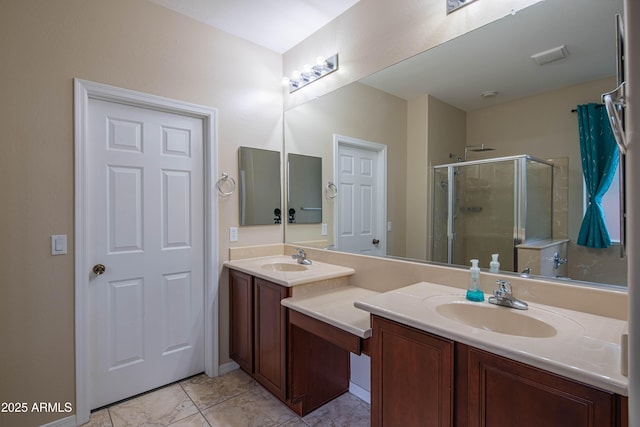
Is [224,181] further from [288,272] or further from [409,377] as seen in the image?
[409,377]

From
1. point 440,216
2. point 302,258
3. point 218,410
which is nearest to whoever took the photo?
point 440,216

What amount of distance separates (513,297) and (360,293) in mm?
865

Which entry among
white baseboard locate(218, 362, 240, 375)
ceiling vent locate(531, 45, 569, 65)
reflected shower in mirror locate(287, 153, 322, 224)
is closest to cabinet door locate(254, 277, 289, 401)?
→ white baseboard locate(218, 362, 240, 375)

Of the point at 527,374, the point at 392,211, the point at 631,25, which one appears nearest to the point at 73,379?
the point at 392,211

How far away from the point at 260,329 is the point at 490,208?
1581 mm

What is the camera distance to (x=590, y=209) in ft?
4.00

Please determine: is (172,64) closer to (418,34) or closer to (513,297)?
(418,34)

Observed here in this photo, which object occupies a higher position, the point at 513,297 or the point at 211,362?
the point at 513,297

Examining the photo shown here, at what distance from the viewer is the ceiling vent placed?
128 centimetres

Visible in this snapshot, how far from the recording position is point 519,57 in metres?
1.42

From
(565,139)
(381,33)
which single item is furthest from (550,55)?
(381,33)

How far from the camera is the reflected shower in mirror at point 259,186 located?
2539 mm

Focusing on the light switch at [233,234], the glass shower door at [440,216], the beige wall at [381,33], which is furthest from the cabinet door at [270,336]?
the beige wall at [381,33]

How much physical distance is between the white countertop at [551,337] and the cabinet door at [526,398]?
4cm
